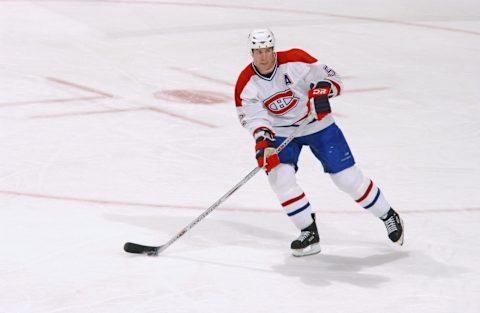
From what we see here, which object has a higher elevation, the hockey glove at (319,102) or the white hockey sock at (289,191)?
the hockey glove at (319,102)

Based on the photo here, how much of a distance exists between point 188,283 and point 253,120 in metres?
0.71

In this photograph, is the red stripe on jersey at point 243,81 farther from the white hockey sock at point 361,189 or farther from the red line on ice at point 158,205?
the red line on ice at point 158,205

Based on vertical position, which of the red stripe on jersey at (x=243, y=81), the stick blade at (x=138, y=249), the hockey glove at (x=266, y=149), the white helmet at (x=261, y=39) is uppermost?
the white helmet at (x=261, y=39)

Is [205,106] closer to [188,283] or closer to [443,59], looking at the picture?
[443,59]

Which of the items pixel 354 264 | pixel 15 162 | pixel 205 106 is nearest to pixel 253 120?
pixel 354 264

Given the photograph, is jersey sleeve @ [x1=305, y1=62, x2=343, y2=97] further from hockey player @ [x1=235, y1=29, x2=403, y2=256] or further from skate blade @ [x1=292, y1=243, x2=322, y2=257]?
skate blade @ [x1=292, y1=243, x2=322, y2=257]

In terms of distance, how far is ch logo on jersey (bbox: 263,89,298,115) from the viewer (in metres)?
4.06

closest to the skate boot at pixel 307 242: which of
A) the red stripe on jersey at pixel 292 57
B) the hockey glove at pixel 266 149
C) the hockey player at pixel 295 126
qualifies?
the hockey player at pixel 295 126

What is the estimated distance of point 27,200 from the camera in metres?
4.70

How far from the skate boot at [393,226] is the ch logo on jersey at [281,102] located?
0.60 m

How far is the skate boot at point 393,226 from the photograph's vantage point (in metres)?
4.11

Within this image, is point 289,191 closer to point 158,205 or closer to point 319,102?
point 319,102

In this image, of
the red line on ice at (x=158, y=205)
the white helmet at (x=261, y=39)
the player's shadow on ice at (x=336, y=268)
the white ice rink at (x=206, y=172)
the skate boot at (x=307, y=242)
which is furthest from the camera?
the red line on ice at (x=158, y=205)

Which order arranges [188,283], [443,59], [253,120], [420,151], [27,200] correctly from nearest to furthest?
[188,283] → [253,120] → [27,200] → [420,151] → [443,59]
